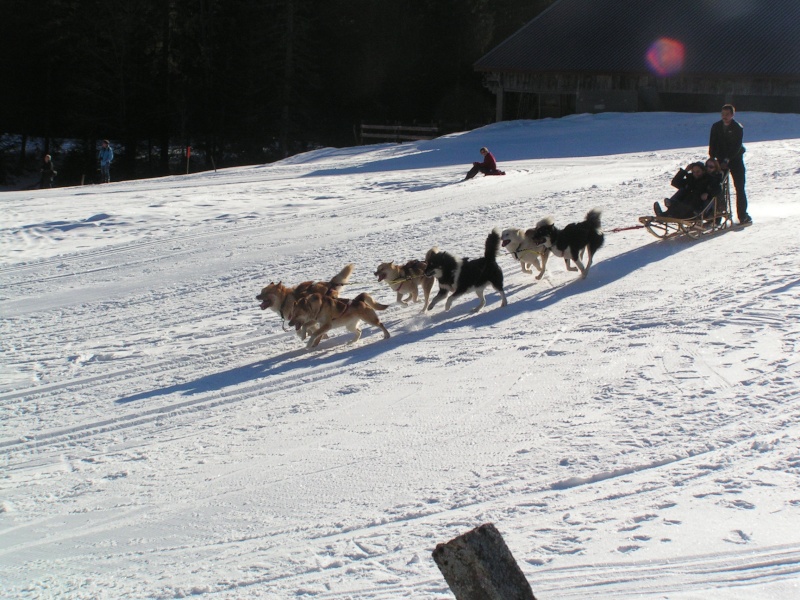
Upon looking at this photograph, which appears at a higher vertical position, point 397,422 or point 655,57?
point 655,57

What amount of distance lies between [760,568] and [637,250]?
8364 mm

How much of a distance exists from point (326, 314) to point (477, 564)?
22.3 feet

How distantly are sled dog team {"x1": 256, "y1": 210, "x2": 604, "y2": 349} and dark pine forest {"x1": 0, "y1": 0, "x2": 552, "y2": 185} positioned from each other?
30695mm

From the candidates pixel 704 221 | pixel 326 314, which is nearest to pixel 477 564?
pixel 326 314

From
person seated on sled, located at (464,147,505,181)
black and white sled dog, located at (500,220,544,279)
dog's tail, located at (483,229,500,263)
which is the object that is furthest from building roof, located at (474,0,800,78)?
dog's tail, located at (483,229,500,263)

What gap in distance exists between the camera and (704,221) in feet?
40.3

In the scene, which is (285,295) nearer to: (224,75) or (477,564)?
(477,564)

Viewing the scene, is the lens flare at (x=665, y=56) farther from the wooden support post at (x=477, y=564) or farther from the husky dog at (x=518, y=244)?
the wooden support post at (x=477, y=564)

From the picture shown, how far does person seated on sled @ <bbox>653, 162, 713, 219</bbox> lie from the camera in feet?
40.1

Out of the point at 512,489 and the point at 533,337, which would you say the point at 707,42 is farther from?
the point at 512,489

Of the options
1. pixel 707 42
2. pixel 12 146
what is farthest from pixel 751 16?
pixel 12 146


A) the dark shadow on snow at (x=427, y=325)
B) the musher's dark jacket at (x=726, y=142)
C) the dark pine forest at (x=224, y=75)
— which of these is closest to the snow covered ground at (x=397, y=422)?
the dark shadow on snow at (x=427, y=325)

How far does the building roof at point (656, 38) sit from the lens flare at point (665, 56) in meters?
0.06

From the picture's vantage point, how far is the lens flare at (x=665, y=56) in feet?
111
